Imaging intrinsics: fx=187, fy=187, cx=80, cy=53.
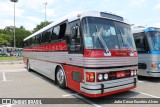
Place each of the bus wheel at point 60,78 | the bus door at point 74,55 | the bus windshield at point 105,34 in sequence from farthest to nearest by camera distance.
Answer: the bus wheel at point 60,78 → the bus door at point 74,55 → the bus windshield at point 105,34

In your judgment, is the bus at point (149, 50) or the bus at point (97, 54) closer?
the bus at point (97, 54)

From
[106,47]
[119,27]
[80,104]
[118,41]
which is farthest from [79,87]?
[119,27]

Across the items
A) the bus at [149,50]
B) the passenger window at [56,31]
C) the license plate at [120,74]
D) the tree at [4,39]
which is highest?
the tree at [4,39]

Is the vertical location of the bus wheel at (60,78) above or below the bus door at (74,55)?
below

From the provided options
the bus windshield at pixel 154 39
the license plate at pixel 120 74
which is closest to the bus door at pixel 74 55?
the license plate at pixel 120 74

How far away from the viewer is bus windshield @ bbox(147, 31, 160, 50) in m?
9.58

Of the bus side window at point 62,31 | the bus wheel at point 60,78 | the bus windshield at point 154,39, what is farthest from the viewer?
the bus windshield at point 154,39

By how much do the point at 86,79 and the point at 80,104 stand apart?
891mm

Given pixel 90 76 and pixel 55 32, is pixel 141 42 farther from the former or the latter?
pixel 90 76

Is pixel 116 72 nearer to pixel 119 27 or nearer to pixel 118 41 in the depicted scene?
pixel 118 41

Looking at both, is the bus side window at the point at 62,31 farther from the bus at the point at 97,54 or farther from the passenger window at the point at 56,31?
the passenger window at the point at 56,31

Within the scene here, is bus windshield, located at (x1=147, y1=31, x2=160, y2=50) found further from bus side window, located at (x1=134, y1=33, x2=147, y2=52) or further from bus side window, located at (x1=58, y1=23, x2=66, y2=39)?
bus side window, located at (x1=58, y1=23, x2=66, y2=39)

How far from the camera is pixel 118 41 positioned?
6465 millimetres

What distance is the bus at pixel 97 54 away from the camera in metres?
5.73
